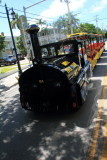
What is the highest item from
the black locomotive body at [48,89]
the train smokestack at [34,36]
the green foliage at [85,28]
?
the green foliage at [85,28]

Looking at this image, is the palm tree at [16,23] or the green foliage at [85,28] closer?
the palm tree at [16,23]

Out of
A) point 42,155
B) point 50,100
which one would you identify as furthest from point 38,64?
point 42,155

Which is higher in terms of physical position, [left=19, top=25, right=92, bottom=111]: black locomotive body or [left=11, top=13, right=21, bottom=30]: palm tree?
[left=11, top=13, right=21, bottom=30]: palm tree

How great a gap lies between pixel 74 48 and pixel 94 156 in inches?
204

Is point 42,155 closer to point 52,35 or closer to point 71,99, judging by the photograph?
point 71,99

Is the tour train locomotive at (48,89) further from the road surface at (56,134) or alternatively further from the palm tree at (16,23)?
the palm tree at (16,23)

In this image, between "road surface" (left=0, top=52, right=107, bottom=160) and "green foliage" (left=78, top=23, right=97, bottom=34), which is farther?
"green foliage" (left=78, top=23, right=97, bottom=34)

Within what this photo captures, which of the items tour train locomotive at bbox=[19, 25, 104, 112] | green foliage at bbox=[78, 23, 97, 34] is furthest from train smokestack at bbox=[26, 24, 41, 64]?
green foliage at bbox=[78, 23, 97, 34]

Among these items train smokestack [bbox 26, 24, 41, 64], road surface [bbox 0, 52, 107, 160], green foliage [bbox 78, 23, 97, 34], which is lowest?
road surface [bbox 0, 52, 107, 160]

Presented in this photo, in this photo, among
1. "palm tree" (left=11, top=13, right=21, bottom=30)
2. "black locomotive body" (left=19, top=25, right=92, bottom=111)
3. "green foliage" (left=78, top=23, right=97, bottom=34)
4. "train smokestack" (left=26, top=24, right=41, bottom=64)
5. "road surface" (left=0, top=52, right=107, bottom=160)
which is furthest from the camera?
"green foliage" (left=78, top=23, right=97, bottom=34)

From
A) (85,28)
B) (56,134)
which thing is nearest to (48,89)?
(56,134)

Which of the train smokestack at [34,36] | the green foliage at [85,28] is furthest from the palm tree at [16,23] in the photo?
the train smokestack at [34,36]

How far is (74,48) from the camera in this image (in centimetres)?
759

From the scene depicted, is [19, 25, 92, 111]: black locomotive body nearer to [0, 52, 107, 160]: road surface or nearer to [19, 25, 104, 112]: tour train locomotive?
[19, 25, 104, 112]: tour train locomotive
